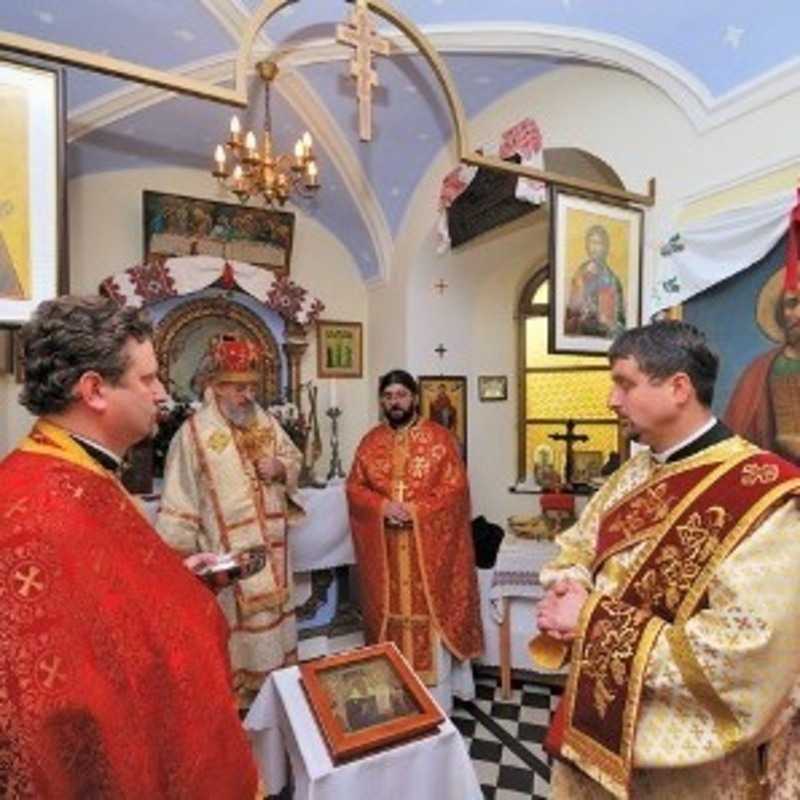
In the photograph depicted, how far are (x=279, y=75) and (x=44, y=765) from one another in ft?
13.6

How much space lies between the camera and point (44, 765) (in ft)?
3.46

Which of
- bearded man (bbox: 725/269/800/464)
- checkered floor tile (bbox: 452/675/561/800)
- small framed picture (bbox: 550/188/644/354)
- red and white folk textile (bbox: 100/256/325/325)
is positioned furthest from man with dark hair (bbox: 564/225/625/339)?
red and white folk textile (bbox: 100/256/325/325)

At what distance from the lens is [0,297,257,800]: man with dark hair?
1.07 metres

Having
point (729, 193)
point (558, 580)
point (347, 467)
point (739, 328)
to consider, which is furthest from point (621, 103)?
point (347, 467)

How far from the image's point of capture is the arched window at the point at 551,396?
18.3 feet

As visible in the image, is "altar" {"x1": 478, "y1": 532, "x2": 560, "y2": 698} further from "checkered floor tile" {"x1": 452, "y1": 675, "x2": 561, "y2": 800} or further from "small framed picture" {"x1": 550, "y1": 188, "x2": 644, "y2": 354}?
"small framed picture" {"x1": 550, "y1": 188, "x2": 644, "y2": 354}

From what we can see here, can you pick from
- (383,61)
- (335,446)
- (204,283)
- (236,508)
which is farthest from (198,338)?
(383,61)

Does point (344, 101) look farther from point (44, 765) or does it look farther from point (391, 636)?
point (44, 765)

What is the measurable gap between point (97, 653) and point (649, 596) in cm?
120

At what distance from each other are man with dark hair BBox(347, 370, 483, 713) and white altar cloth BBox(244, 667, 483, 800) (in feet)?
4.80

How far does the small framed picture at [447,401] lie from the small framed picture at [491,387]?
0.66ft

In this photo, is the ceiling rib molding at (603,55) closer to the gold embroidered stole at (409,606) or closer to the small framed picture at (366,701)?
the gold embroidered stole at (409,606)

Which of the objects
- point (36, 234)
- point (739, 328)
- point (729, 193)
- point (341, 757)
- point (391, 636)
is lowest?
point (391, 636)

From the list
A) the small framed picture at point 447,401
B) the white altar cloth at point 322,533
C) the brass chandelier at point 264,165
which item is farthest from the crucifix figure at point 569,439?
the brass chandelier at point 264,165
